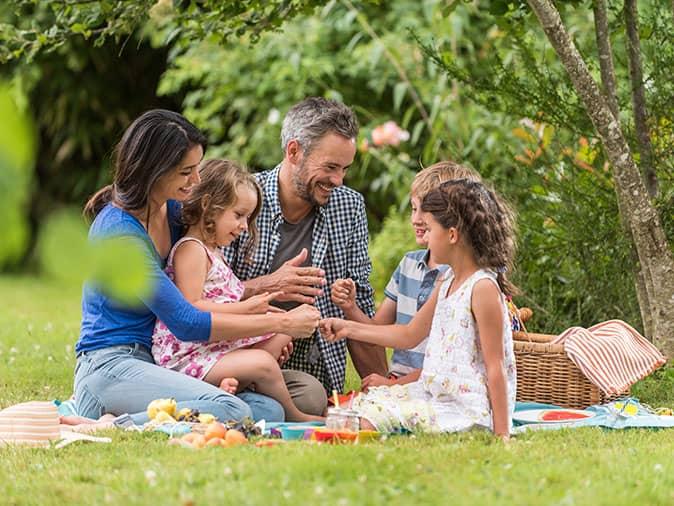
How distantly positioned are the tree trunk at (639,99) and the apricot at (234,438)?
8.72 ft

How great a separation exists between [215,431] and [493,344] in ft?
2.95

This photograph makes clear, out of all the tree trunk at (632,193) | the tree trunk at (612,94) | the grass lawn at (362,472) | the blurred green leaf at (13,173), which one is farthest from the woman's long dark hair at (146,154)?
the blurred green leaf at (13,173)

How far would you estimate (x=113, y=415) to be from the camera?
3785 mm

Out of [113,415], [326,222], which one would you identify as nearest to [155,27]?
[326,222]

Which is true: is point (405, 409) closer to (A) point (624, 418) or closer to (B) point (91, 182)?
(A) point (624, 418)

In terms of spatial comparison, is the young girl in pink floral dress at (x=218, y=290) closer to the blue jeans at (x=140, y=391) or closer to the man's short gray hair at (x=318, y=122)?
the blue jeans at (x=140, y=391)

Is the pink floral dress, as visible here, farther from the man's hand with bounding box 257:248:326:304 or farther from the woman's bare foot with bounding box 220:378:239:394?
the man's hand with bounding box 257:248:326:304

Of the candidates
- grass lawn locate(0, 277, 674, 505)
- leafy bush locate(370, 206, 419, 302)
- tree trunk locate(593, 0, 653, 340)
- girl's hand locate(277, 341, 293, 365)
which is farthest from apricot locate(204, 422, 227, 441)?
leafy bush locate(370, 206, 419, 302)

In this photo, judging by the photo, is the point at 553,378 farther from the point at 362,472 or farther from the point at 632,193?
the point at 362,472

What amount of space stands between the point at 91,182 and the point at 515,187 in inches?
251

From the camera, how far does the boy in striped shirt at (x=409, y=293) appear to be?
4110mm

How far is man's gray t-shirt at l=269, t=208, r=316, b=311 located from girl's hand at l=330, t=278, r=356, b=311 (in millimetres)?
295

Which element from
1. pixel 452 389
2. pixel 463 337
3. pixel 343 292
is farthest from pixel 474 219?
pixel 343 292

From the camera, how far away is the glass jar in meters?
3.29
